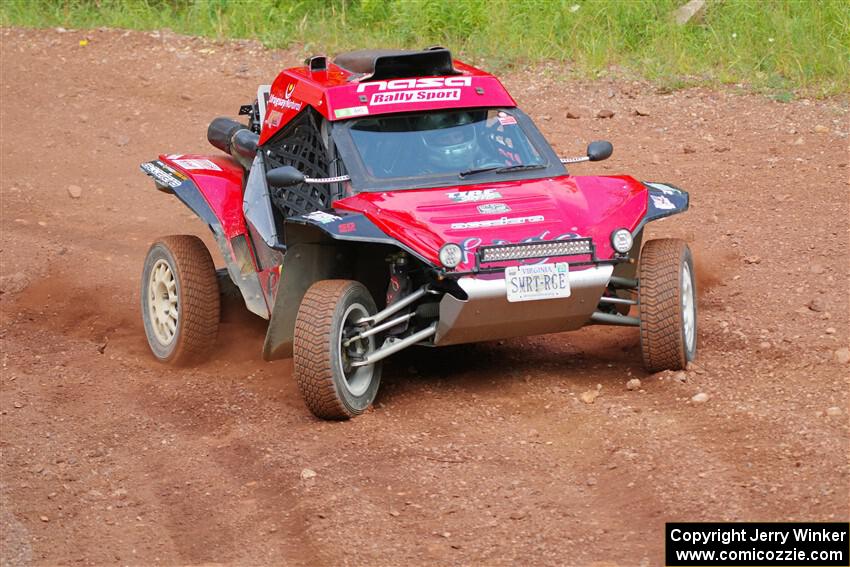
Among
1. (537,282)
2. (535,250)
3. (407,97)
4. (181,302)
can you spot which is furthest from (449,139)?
(181,302)

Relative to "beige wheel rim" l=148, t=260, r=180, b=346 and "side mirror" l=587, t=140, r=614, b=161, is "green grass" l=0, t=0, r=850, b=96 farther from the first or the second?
"beige wheel rim" l=148, t=260, r=180, b=346

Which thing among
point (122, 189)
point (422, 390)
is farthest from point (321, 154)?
point (122, 189)

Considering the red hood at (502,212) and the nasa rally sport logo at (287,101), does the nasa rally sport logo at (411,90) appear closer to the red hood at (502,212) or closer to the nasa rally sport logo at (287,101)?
the nasa rally sport logo at (287,101)

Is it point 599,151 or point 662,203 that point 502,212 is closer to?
point 662,203

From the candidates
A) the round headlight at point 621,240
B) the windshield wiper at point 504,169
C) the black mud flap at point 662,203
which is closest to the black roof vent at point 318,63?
the windshield wiper at point 504,169

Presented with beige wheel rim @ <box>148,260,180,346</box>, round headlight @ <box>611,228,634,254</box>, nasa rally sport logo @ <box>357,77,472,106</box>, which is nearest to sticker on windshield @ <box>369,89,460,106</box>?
nasa rally sport logo @ <box>357,77,472,106</box>

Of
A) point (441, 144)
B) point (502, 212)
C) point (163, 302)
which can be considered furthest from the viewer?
point (163, 302)

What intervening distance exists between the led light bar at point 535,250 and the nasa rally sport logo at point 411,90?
1.42 meters

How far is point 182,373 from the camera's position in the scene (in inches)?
337

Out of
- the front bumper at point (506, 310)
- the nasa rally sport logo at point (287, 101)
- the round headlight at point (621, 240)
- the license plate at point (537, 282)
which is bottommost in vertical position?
the front bumper at point (506, 310)

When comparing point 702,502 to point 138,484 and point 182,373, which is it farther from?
point 182,373

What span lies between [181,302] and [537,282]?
2617mm

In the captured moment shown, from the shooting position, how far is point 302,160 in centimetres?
835

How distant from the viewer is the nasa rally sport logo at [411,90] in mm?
8070
